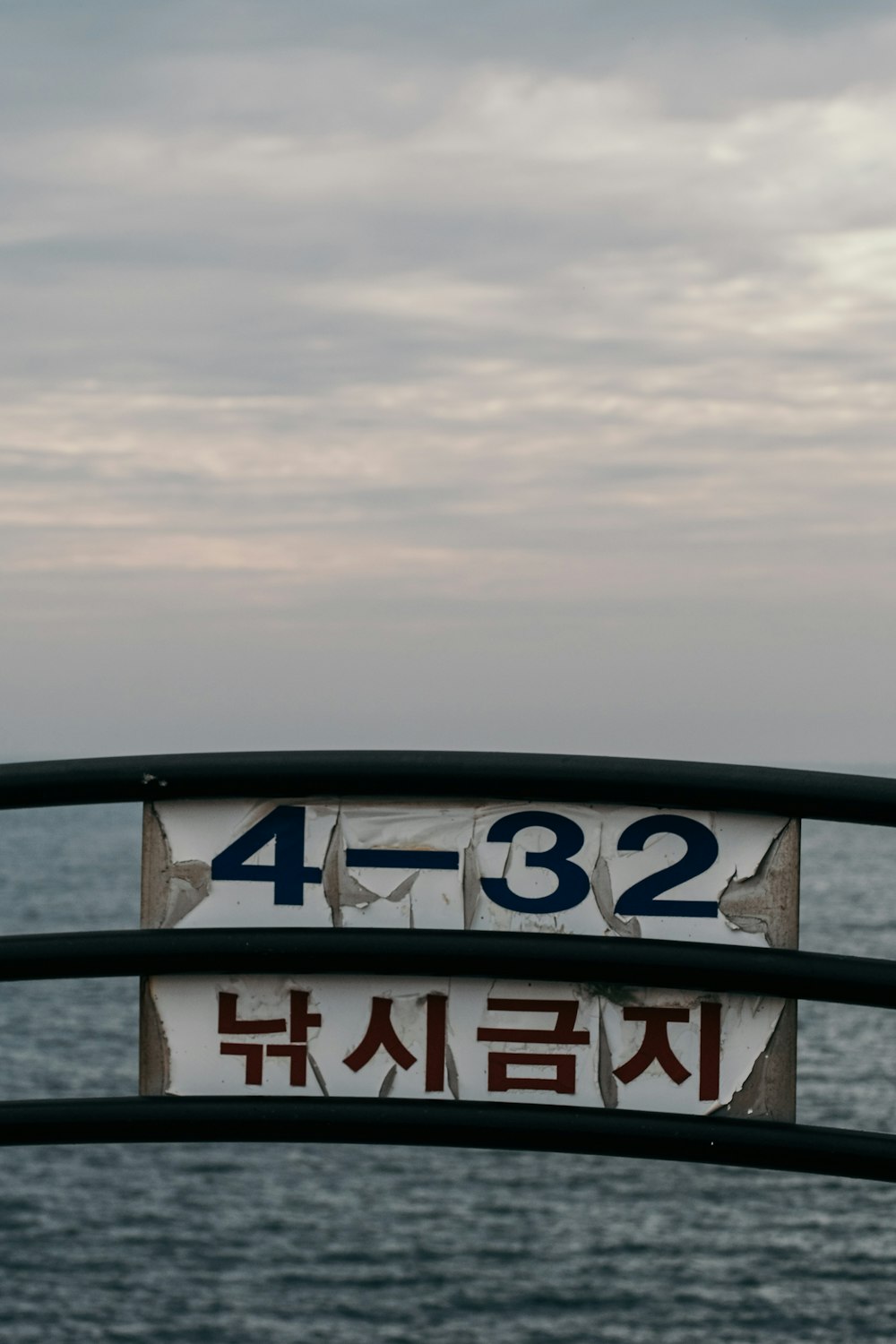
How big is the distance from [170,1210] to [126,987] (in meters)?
73.1

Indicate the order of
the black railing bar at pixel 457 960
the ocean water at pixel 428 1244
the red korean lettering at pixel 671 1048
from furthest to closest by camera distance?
the ocean water at pixel 428 1244
the red korean lettering at pixel 671 1048
the black railing bar at pixel 457 960

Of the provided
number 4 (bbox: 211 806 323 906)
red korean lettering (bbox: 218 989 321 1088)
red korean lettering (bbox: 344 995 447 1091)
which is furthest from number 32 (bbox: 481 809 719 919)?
red korean lettering (bbox: 218 989 321 1088)

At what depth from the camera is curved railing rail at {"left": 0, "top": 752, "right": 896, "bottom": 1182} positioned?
4051 millimetres

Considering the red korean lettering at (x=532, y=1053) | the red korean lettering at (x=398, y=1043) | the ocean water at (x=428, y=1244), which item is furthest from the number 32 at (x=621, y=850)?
the ocean water at (x=428, y=1244)

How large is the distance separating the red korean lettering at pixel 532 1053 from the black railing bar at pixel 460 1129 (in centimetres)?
6

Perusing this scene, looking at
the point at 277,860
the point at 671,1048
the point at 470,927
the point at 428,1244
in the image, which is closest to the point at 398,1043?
the point at 470,927

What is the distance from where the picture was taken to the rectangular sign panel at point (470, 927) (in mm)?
4125

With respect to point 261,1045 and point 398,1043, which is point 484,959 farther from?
point 261,1045

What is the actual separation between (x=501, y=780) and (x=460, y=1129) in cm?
91

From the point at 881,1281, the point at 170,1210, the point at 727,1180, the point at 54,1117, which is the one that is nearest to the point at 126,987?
the point at 170,1210

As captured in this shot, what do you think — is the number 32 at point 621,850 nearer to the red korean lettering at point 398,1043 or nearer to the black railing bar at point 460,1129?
the red korean lettering at point 398,1043

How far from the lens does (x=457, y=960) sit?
162 inches

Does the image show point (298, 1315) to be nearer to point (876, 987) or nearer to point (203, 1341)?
point (203, 1341)

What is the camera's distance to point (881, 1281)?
324 ft
